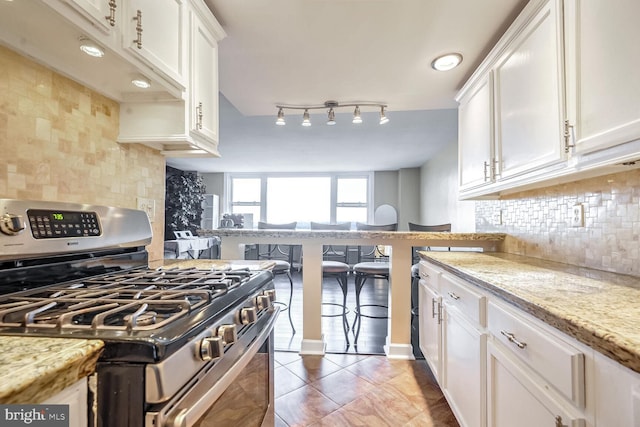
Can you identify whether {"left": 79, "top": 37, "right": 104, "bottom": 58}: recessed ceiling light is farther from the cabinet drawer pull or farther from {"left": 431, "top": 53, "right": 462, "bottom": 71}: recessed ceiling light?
{"left": 431, "top": 53, "right": 462, "bottom": 71}: recessed ceiling light

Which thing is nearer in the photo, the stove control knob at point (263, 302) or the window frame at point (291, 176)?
the stove control knob at point (263, 302)

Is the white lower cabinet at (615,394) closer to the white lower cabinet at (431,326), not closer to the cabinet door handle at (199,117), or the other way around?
the white lower cabinet at (431,326)

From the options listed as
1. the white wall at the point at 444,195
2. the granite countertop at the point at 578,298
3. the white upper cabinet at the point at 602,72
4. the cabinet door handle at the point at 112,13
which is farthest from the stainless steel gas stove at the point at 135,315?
the white wall at the point at 444,195

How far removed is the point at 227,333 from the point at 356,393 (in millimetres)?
1437

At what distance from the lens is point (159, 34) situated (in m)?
1.16

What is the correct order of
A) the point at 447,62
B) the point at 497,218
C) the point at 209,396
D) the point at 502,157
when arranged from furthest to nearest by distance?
the point at 497,218 → the point at 447,62 → the point at 502,157 → the point at 209,396

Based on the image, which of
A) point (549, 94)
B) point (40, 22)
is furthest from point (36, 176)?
point (549, 94)

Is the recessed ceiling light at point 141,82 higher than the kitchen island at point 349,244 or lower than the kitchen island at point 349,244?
higher

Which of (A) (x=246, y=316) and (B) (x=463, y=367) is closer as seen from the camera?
(A) (x=246, y=316)

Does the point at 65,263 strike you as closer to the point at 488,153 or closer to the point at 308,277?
the point at 308,277

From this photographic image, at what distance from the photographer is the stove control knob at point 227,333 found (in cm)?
74

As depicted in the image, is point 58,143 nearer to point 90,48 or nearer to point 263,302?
point 90,48

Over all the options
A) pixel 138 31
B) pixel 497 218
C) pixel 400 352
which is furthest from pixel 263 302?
pixel 497 218

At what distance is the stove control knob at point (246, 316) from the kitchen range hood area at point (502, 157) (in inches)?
16.0
